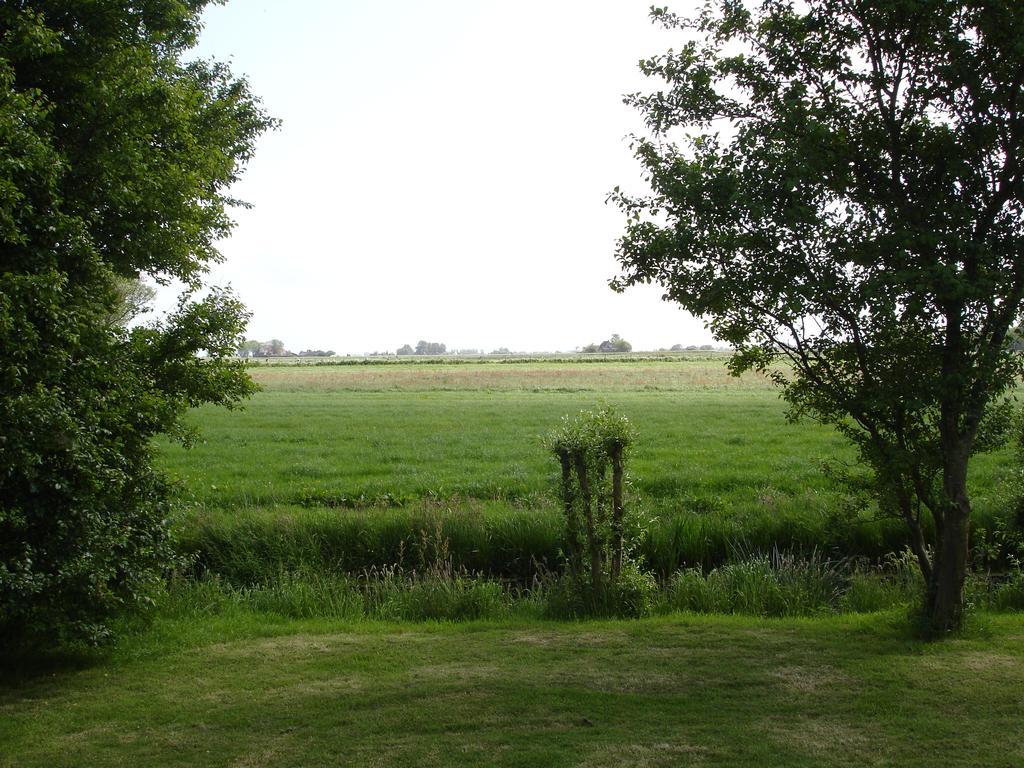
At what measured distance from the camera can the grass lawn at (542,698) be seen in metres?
5.59

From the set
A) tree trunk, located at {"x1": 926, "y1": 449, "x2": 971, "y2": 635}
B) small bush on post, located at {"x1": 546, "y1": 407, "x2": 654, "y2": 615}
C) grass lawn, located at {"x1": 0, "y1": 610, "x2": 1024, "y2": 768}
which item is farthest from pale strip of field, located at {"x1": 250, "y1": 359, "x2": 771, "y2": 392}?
grass lawn, located at {"x1": 0, "y1": 610, "x2": 1024, "y2": 768}

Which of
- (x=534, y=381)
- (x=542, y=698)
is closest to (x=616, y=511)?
(x=542, y=698)

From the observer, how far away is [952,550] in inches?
305

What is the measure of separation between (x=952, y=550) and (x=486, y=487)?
11.9 m

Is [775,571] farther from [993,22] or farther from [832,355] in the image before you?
[993,22]

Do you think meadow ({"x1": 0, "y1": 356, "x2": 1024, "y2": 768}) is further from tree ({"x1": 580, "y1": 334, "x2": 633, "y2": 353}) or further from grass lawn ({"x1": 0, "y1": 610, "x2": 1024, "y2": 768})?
tree ({"x1": 580, "y1": 334, "x2": 633, "y2": 353})

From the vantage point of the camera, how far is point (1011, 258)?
7250 millimetres

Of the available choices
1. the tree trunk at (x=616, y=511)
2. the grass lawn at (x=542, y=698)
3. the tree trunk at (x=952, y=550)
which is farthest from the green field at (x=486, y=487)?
the grass lawn at (x=542, y=698)

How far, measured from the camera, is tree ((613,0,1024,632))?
7.17m

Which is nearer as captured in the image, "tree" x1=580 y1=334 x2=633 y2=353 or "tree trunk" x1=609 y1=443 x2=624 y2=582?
"tree trunk" x1=609 y1=443 x2=624 y2=582

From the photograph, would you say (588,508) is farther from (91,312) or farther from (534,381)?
(534,381)

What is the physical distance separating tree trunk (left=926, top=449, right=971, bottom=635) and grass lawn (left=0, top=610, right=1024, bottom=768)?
32 cm

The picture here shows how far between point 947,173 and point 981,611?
483 cm

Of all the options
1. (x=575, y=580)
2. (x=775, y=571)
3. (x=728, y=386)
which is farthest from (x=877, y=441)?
(x=728, y=386)
